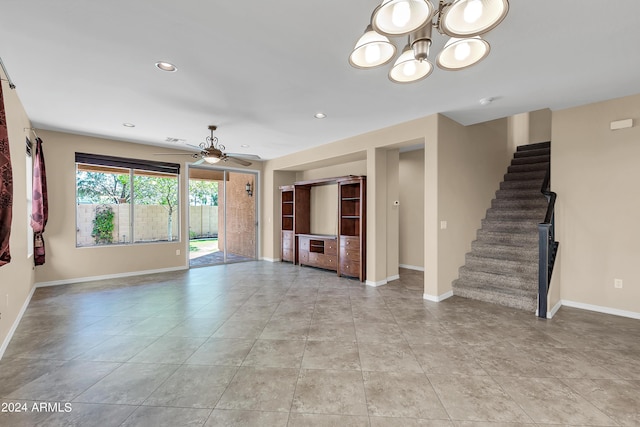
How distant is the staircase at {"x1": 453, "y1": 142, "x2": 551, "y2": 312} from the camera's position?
407cm

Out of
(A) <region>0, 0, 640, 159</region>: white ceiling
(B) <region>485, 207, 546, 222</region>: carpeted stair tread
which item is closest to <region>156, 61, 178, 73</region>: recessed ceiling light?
(A) <region>0, 0, 640, 159</region>: white ceiling

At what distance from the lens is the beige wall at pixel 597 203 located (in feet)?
11.5

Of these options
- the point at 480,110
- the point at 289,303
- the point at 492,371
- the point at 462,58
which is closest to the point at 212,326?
the point at 289,303

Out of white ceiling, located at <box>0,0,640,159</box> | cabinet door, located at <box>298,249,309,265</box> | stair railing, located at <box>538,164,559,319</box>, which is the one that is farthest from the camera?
cabinet door, located at <box>298,249,309,265</box>

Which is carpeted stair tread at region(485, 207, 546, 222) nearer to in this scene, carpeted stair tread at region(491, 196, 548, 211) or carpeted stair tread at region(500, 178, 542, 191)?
carpeted stair tread at region(491, 196, 548, 211)

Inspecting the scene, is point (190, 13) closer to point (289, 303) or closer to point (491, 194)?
point (289, 303)

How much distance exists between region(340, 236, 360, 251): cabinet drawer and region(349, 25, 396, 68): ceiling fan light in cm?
395

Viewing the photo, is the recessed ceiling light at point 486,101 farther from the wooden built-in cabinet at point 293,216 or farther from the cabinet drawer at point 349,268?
the wooden built-in cabinet at point 293,216

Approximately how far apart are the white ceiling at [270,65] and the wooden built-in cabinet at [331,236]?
165cm

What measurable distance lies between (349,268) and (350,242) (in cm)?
54

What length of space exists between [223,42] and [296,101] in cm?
137

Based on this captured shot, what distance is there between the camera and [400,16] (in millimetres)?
1370

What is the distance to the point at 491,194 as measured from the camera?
18.1ft

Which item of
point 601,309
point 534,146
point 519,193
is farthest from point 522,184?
point 601,309
